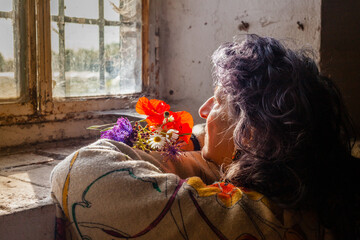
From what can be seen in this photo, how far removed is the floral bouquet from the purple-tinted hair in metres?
0.24

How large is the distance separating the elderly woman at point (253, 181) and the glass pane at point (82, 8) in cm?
94

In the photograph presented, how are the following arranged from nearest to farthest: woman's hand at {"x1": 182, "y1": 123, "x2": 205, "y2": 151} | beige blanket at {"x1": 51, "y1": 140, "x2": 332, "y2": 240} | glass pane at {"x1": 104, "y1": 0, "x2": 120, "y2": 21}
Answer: beige blanket at {"x1": 51, "y1": 140, "x2": 332, "y2": 240} → woman's hand at {"x1": 182, "y1": 123, "x2": 205, "y2": 151} → glass pane at {"x1": 104, "y1": 0, "x2": 120, "y2": 21}

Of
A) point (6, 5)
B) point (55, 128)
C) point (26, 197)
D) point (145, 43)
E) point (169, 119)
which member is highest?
point (6, 5)

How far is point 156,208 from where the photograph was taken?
833 mm

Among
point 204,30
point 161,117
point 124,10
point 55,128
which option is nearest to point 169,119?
point 161,117

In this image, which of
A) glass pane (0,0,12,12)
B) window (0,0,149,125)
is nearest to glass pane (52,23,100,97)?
window (0,0,149,125)

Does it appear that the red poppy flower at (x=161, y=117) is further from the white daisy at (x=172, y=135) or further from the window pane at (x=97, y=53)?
the window pane at (x=97, y=53)

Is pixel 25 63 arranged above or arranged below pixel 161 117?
above

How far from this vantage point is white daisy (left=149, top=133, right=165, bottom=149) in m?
1.16

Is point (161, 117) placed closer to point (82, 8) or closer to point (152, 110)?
point (152, 110)

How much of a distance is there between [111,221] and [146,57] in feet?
4.30

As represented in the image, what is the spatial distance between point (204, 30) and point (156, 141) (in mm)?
931

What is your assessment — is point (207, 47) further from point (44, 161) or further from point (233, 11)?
point (44, 161)

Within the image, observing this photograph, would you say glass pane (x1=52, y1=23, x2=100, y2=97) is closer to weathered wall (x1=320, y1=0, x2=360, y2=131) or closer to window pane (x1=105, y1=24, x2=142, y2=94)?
window pane (x1=105, y1=24, x2=142, y2=94)
